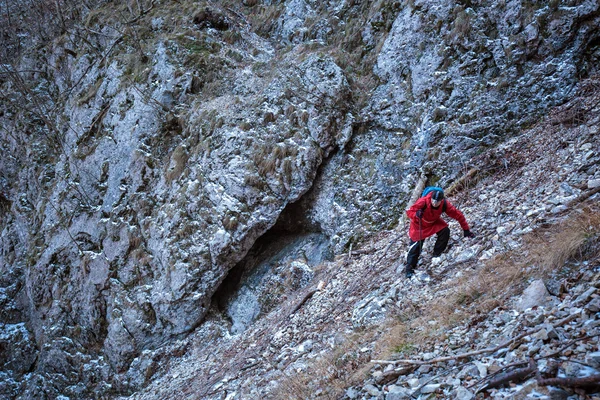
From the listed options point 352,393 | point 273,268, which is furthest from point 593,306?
point 273,268

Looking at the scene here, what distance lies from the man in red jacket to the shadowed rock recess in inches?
8.1

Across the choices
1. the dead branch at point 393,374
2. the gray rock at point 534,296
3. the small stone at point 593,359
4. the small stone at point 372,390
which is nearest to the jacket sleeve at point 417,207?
the gray rock at point 534,296

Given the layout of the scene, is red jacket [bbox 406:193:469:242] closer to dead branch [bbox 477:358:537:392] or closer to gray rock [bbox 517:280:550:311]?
gray rock [bbox 517:280:550:311]

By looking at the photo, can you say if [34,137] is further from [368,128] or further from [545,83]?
[545,83]

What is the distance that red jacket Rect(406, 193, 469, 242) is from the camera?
5621mm

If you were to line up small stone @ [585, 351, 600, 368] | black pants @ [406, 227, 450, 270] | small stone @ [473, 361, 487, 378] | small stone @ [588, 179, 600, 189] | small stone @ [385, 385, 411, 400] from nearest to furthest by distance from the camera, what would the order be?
1. small stone @ [585, 351, 600, 368]
2. small stone @ [473, 361, 487, 378]
3. small stone @ [385, 385, 411, 400]
4. small stone @ [588, 179, 600, 189]
5. black pants @ [406, 227, 450, 270]

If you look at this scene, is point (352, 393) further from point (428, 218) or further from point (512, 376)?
point (428, 218)

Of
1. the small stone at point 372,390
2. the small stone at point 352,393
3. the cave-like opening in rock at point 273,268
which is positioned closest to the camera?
the small stone at point 372,390

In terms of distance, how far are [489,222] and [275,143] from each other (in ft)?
19.6

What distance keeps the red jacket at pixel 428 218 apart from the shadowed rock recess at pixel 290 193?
1.31 ft

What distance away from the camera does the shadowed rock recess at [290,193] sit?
4.81 m

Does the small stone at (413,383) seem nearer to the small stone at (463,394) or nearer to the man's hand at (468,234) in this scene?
the small stone at (463,394)

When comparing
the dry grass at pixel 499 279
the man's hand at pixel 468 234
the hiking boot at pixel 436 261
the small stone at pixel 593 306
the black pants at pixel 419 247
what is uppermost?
the black pants at pixel 419 247

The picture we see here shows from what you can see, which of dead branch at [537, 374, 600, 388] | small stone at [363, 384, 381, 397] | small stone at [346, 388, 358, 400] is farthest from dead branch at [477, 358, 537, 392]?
small stone at [346, 388, 358, 400]
